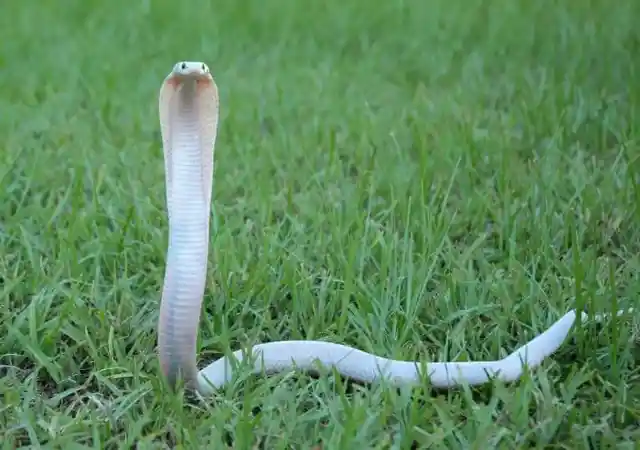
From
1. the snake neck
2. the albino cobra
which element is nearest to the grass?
the albino cobra

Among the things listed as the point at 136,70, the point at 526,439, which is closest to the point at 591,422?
the point at 526,439

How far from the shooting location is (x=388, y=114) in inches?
159

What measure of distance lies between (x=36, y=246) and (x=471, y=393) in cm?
138

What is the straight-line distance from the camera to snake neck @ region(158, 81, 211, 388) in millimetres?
1815

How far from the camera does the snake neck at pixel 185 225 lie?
5.96ft

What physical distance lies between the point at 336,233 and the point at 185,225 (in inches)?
36.6

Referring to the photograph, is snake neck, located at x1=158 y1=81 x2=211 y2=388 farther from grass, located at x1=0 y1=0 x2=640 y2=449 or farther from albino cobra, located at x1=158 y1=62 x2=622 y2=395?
grass, located at x1=0 y1=0 x2=640 y2=449

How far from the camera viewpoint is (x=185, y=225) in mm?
1816

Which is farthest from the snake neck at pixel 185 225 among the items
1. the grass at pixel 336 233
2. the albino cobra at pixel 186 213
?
the grass at pixel 336 233

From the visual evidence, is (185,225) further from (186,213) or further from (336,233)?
(336,233)

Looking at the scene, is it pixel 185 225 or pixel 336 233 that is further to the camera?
pixel 336 233

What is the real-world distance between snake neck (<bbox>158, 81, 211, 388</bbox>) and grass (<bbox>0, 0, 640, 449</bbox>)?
0.66 ft

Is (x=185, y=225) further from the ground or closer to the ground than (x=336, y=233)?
further from the ground

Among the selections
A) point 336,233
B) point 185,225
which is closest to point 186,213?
point 185,225
